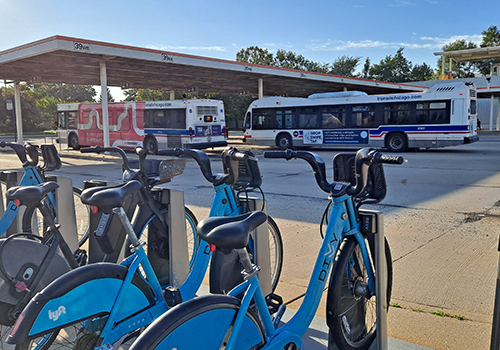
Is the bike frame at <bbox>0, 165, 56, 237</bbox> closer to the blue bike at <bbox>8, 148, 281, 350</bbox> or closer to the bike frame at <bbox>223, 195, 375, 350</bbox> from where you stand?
the blue bike at <bbox>8, 148, 281, 350</bbox>

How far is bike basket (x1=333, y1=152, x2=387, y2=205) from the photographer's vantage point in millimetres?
2756

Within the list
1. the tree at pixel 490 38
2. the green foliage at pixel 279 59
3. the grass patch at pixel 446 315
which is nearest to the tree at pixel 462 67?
the tree at pixel 490 38

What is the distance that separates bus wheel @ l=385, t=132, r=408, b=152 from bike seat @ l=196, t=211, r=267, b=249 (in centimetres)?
1952

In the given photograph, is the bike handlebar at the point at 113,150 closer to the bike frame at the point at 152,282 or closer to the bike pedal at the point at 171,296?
the bike frame at the point at 152,282

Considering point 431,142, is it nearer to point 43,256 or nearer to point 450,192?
point 450,192

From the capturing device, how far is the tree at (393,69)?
80562 millimetres

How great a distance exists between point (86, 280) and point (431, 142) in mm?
19581

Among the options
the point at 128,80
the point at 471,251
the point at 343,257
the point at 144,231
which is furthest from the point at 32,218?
the point at 128,80

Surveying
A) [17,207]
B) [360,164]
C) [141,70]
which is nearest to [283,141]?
[141,70]

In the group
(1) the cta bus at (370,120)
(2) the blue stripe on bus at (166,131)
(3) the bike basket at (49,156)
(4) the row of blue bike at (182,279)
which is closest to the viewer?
(4) the row of blue bike at (182,279)

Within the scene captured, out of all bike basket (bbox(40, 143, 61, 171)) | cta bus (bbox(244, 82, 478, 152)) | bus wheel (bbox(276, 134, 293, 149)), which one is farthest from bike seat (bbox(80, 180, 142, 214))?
bus wheel (bbox(276, 134, 293, 149))

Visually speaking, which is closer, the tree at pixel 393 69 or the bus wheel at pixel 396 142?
the bus wheel at pixel 396 142

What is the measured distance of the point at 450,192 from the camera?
9.23 metres

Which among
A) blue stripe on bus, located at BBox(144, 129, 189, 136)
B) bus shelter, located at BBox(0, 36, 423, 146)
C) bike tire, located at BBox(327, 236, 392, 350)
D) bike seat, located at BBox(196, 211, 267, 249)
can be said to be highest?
bus shelter, located at BBox(0, 36, 423, 146)
